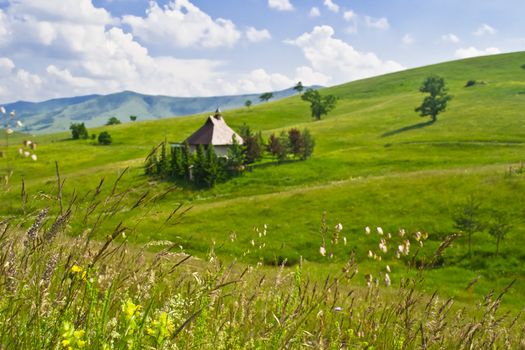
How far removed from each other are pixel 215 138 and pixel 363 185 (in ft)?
114

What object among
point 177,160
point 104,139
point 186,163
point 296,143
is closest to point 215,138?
point 177,160

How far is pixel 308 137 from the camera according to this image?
70562mm

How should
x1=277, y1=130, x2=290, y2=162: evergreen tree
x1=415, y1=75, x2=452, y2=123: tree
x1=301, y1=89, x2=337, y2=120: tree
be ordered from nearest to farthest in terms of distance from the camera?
x1=277, y1=130, x2=290, y2=162: evergreen tree < x1=415, y1=75, x2=452, y2=123: tree < x1=301, y1=89, x2=337, y2=120: tree

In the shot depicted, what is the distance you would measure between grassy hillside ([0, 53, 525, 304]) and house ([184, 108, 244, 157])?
11.0 metres

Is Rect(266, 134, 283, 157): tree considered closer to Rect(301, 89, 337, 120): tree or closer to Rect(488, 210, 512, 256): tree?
Rect(488, 210, 512, 256): tree

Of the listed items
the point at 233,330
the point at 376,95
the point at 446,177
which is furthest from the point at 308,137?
the point at 376,95

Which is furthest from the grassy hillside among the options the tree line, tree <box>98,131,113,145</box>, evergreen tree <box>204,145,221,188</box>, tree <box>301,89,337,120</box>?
tree <box>301,89,337,120</box>

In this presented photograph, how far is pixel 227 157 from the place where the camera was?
65.7 metres

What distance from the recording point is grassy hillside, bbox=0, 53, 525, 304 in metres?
31.2

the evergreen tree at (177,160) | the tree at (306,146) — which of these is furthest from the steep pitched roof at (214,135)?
the tree at (306,146)

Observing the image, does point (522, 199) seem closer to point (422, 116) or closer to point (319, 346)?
point (319, 346)

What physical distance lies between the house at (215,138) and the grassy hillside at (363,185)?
11.0 meters

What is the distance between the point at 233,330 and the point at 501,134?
84.1 meters

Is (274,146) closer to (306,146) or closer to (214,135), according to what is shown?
(306,146)
